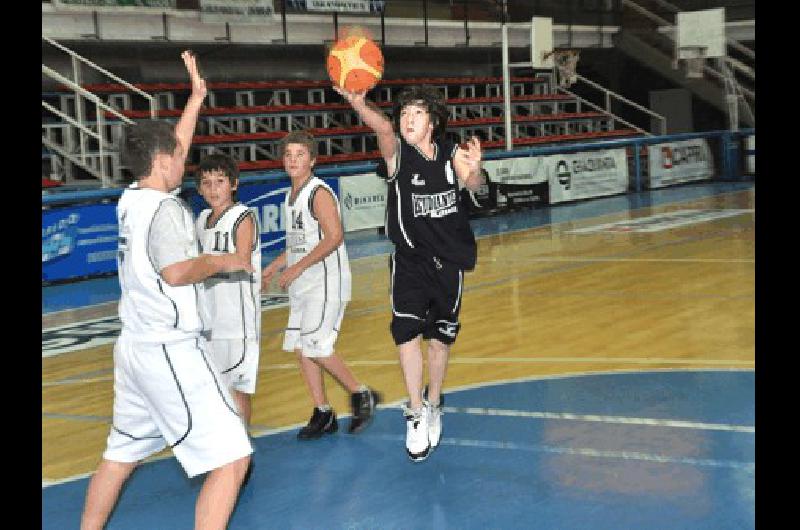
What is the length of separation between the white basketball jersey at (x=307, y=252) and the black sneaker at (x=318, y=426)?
68 cm

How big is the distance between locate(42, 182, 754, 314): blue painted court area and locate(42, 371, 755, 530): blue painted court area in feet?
21.8

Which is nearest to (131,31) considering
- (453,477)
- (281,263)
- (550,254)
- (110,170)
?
(110,170)

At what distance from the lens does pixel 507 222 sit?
19688mm

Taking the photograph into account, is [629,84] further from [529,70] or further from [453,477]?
[453,477]

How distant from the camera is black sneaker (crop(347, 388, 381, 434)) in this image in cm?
678

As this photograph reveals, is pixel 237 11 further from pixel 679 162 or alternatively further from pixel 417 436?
pixel 417 436

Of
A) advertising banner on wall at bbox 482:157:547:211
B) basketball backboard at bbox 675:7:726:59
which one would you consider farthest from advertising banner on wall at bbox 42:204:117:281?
basketball backboard at bbox 675:7:726:59

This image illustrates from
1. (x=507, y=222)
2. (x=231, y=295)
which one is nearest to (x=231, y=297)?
(x=231, y=295)

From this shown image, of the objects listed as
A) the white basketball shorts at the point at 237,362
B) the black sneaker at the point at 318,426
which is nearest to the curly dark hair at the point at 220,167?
the white basketball shorts at the point at 237,362

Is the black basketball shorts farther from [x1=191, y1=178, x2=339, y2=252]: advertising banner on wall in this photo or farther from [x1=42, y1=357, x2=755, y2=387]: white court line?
[x1=191, y1=178, x2=339, y2=252]: advertising banner on wall

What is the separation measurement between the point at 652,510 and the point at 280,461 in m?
2.10

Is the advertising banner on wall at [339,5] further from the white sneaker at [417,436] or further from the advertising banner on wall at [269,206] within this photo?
the white sneaker at [417,436]

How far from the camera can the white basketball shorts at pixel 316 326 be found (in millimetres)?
6562

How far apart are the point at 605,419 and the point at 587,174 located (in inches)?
664
